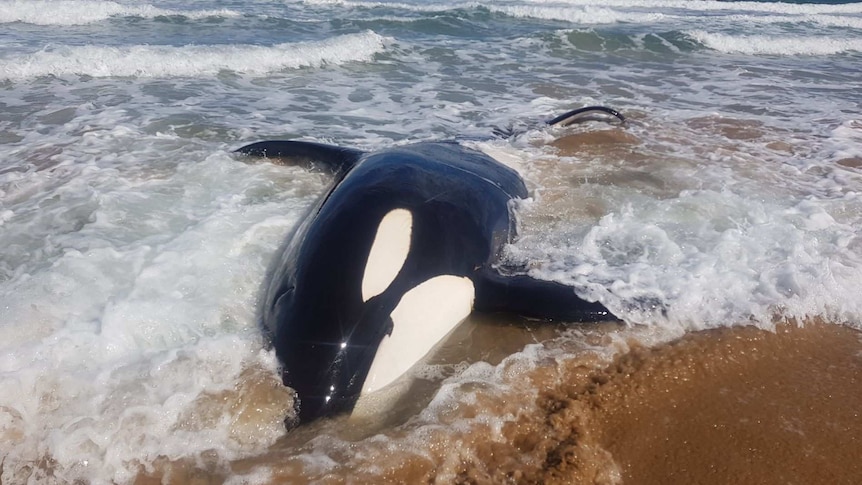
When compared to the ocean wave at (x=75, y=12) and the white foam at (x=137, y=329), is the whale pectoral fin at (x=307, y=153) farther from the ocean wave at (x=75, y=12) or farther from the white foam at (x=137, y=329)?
the ocean wave at (x=75, y=12)

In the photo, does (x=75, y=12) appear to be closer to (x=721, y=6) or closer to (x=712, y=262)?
(x=712, y=262)

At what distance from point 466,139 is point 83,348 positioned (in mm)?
5665

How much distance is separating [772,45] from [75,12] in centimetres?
2502

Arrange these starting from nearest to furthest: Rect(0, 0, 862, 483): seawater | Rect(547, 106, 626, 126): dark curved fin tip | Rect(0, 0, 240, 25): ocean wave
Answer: Rect(0, 0, 862, 483): seawater → Rect(547, 106, 626, 126): dark curved fin tip → Rect(0, 0, 240, 25): ocean wave

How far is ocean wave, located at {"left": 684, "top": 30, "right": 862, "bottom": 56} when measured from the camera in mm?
21422

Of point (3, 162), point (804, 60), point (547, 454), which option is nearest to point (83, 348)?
point (547, 454)

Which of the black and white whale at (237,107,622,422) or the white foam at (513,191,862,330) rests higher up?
the black and white whale at (237,107,622,422)

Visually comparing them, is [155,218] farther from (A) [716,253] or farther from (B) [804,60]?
(B) [804,60]

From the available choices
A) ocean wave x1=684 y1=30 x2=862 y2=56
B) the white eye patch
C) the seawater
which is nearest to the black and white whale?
the white eye patch

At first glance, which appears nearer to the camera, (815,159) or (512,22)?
(815,159)

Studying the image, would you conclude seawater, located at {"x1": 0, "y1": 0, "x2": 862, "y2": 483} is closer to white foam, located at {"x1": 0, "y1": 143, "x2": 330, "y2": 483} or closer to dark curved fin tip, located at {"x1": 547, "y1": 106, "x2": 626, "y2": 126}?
white foam, located at {"x1": 0, "y1": 143, "x2": 330, "y2": 483}

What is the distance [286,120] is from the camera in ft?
34.4

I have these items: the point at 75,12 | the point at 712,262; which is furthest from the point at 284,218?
the point at 75,12

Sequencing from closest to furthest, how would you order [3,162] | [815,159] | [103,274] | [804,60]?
[103,274] → [3,162] → [815,159] → [804,60]
